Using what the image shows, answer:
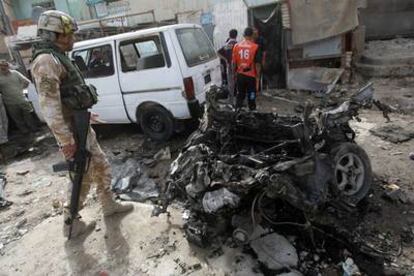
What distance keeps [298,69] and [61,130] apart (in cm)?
690

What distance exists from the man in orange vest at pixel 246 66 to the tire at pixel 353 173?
2.73m

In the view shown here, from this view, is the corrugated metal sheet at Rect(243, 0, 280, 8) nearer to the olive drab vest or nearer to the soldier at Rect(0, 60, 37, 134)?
the soldier at Rect(0, 60, 37, 134)

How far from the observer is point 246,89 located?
20.2 feet

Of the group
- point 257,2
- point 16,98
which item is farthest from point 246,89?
point 16,98

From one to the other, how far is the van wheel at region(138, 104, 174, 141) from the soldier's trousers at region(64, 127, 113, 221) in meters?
1.85

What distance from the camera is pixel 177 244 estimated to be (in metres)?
3.17

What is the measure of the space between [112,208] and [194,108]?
2094 mm

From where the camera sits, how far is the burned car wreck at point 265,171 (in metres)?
2.65

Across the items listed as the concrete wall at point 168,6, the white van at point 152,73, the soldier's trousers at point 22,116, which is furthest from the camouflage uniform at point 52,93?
the concrete wall at point 168,6

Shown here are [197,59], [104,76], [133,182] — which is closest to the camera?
[133,182]

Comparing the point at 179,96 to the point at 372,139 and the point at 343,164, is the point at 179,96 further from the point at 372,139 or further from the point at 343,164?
the point at 372,139

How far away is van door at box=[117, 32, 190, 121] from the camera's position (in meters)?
4.94

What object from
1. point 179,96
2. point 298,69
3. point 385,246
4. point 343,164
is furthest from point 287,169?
point 298,69

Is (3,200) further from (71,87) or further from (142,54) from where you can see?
(142,54)
